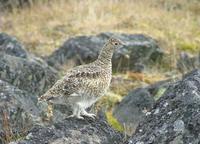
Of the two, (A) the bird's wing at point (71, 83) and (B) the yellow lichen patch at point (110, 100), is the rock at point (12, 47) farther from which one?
(A) the bird's wing at point (71, 83)

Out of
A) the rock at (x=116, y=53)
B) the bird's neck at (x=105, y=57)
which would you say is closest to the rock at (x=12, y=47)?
the rock at (x=116, y=53)

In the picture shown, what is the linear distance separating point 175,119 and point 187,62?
9705mm

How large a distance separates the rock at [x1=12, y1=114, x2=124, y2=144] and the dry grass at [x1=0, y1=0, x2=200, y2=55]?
397 inches

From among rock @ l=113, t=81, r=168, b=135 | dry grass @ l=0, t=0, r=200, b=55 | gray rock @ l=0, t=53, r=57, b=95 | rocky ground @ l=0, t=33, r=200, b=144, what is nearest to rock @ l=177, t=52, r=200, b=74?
dry grass @ l=0, t=0, r=200, b=55

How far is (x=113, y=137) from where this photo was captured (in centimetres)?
683

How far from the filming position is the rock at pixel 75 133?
251 inches

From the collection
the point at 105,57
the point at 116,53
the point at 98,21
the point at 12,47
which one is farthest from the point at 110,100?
the point at 98,21

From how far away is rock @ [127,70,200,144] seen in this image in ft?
18.4

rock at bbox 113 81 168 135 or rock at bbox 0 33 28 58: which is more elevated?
rock at bbox 0 33 28 58

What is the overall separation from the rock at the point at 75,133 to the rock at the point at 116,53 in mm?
7849

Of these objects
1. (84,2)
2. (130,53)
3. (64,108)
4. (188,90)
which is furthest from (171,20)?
(188,90)

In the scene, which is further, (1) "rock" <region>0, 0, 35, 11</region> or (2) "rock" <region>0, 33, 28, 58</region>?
(1) "rock" <region>0, 0, 35, 11</region>

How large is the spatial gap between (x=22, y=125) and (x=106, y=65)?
134 cm

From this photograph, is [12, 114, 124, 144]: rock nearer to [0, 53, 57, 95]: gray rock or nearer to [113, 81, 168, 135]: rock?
[0, 53, 57, 95]: gray rock
